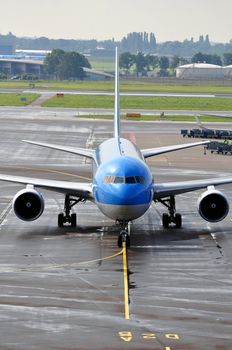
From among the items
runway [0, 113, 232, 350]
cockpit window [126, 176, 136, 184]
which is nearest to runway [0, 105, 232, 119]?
runway [0, 113, 232, 350]

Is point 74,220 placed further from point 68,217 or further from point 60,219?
point 60,219

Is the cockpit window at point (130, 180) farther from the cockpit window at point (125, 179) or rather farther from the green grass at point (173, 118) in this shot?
the green grass at point (173, 118)

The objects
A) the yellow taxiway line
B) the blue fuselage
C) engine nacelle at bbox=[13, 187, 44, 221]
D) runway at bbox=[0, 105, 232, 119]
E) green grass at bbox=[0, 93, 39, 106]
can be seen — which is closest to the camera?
the yellow taxiway line

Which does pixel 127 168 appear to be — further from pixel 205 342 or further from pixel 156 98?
pixel 156 98

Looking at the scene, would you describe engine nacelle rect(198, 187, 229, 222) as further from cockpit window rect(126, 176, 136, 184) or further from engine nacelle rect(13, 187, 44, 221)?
engine nacelle rect(13, 187, 44, 221)

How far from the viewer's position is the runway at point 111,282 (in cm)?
2891

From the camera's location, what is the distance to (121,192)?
42.7 metres

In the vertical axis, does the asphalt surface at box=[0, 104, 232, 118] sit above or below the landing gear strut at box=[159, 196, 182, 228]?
below

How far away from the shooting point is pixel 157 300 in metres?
33.6

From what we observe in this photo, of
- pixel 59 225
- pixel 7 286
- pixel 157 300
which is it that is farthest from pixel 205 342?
pixel 59 225

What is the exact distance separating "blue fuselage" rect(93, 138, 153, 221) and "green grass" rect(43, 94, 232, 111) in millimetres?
113624

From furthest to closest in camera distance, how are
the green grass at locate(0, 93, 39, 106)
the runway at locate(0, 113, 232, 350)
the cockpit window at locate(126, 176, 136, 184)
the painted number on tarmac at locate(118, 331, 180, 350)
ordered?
the green grass at locate(0, 93, 39, 106) < the cockpit window at locate(126, 176, 136, 184) < the runway at locate(0, 113, 232, 350) < the painted number on tarmac at locate(118, 331, 180, 350)

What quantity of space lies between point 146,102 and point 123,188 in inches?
5223

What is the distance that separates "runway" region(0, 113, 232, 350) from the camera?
94.8 feet
